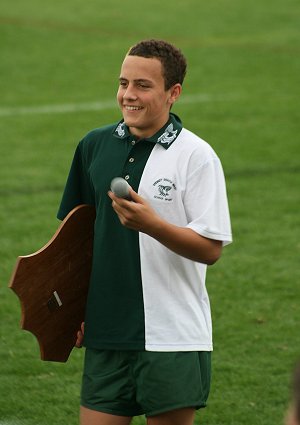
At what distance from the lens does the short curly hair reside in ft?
14.9

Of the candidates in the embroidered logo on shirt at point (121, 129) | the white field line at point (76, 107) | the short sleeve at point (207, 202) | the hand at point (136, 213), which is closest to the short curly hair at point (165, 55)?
the embroidered logo on shirt at point (121, 129)

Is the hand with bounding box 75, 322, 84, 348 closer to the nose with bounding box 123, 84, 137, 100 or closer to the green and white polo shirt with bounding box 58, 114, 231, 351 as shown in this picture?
the green and white polo shirt with bounding box 58, 114, 231, 351

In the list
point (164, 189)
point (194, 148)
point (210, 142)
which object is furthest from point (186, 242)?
point (210, 142)

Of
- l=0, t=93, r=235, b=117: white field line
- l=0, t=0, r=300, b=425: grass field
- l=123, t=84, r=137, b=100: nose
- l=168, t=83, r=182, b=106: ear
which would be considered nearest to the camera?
l=123, t=84, r=137, b=100: nose

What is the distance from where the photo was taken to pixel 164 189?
4453 mm

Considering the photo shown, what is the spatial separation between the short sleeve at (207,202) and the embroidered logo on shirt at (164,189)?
6 cm

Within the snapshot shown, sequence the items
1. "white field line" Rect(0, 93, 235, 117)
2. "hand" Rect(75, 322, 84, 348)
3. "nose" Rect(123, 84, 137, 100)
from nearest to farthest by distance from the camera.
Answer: "nose" Rect(123, 84, 137, 100), "hand" Rect(75, 322, 84, 348), "white field line" Rect(0, 93, 235, 117)

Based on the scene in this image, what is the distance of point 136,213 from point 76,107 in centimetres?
1309

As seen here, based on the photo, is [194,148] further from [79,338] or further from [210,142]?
[210,142]

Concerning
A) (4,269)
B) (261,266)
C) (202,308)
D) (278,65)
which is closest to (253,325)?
(261,266)

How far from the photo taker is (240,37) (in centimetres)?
2353

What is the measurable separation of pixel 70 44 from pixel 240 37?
3.43m

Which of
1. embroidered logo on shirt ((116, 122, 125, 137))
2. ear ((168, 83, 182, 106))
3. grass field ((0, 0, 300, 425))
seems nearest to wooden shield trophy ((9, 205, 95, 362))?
embroidered logo on shirt ((116, 122, 125, 137))

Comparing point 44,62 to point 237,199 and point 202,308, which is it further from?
point 202,308
